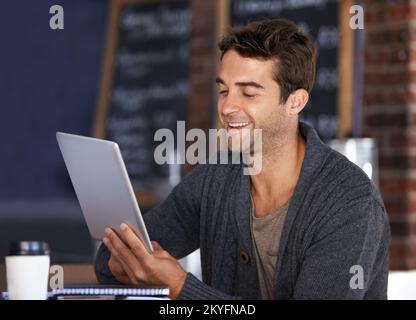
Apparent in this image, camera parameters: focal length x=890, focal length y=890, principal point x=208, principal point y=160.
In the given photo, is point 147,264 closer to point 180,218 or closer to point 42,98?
point 180,218

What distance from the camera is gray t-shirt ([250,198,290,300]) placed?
1.87 meters

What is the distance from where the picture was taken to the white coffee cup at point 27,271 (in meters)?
1.43

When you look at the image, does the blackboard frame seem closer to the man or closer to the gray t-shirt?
the man

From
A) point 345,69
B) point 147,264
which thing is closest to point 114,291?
point 147,264

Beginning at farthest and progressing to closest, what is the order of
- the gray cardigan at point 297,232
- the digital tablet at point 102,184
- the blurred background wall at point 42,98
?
the blurred background wall at point 42,98 < the gray cardigan at point 297,232 < the digital tablet at point 102,184

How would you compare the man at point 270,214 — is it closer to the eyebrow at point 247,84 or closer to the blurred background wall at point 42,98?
the eyebrow at point 247,84

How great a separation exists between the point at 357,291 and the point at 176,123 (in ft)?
8.85

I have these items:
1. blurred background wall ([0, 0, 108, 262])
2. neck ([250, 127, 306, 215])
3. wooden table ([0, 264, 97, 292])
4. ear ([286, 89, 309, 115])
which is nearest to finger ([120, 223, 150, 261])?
wooden table ([0, 264, 97, 292])

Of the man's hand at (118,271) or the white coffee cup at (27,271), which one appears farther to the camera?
the man's hand at (118,271)

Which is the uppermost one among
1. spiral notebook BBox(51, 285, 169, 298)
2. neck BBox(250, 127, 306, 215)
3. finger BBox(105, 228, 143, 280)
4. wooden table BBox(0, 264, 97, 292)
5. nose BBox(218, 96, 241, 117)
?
nose BBox(218, 96, 241, 117)

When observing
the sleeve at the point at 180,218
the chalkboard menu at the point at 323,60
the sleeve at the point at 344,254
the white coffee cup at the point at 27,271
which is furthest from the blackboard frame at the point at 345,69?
the white coffee cup at the point at 27,271

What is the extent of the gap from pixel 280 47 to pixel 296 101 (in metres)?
0.14

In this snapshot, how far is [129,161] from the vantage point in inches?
175

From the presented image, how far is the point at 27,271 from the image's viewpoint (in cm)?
143
